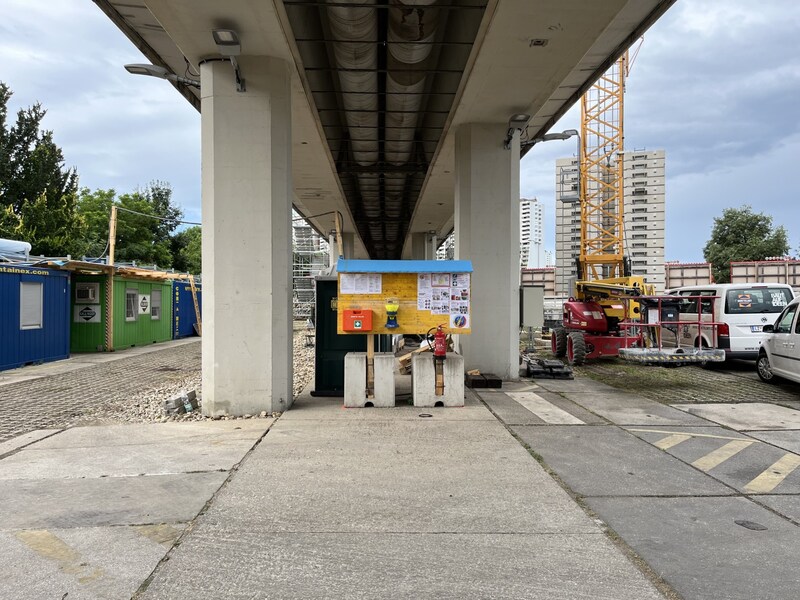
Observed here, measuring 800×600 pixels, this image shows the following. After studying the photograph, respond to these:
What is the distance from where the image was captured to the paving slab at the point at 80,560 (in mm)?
3062

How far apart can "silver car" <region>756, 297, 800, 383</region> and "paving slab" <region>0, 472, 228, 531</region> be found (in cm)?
966

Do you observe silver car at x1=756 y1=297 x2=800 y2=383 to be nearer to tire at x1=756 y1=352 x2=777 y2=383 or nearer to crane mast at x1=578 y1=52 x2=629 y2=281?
tire at x1=756 y1=352 x2=777 y2=383

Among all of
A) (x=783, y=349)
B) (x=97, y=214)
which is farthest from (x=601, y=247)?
(x=97, y=214)

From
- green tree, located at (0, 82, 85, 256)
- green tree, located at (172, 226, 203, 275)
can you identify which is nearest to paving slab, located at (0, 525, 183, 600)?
green tree, located at (0, 82, 85, 256)

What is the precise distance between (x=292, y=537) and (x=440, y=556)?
3.45 feet

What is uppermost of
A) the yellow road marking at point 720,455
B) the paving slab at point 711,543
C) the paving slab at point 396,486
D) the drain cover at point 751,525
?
the paving slab at point 396,486

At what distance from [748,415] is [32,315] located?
53.1 ft

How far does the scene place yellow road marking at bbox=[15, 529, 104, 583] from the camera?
325 centimetres

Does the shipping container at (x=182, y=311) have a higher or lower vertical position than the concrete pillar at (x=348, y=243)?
lower

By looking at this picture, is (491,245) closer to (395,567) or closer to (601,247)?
(395,567)

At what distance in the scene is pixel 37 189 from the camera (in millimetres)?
35875

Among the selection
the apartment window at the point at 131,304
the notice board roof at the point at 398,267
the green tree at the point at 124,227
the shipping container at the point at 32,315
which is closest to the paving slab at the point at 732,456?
the notice board roof at the point at 398,267

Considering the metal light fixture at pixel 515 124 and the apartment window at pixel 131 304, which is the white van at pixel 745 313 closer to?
the metal light fixture at pixel 515 124

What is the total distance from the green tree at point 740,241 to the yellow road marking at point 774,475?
5208 centimetres
